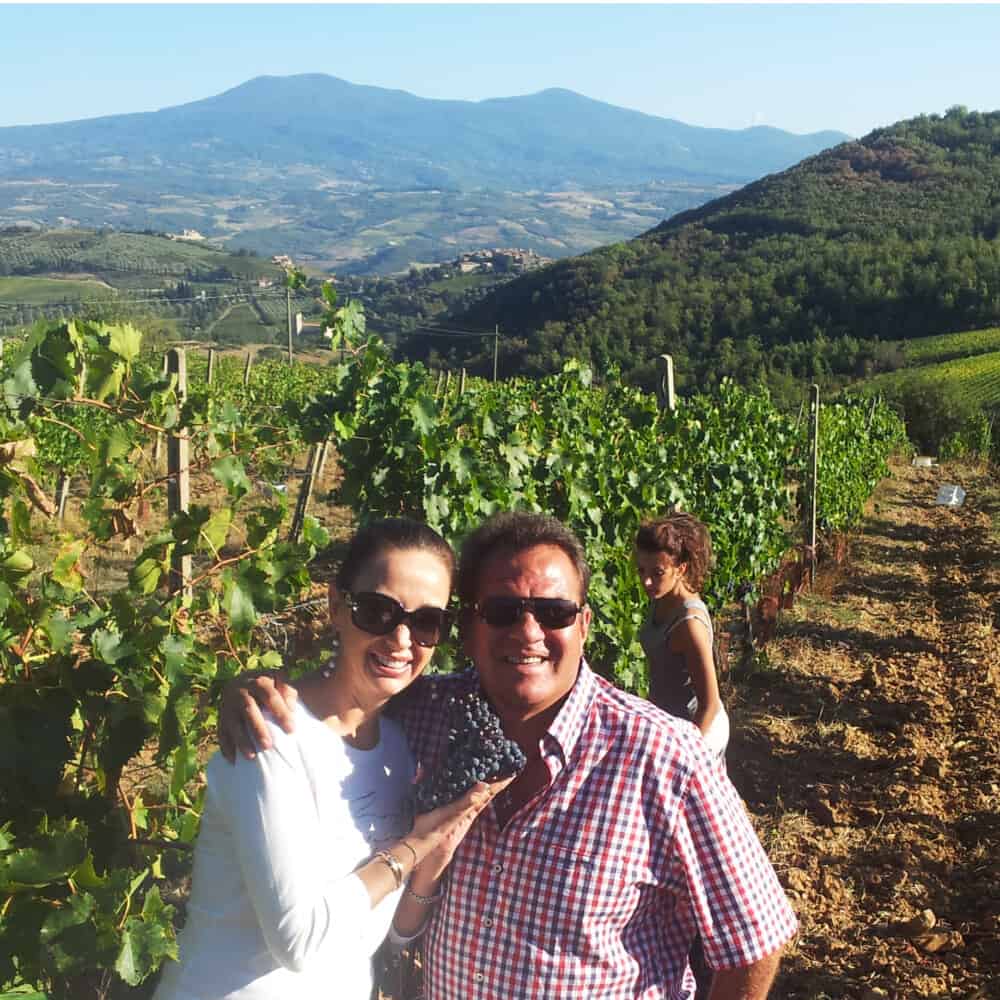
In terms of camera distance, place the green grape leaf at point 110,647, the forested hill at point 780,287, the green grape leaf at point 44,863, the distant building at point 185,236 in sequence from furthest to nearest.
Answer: the distant building at point 185,236 < the forested hill at point 780,287 < the green grape leaf at point 110,647 < the green grape leaf at point 44,863

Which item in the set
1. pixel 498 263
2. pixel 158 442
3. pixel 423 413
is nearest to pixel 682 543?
pixel 423 413

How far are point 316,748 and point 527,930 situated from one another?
471mm

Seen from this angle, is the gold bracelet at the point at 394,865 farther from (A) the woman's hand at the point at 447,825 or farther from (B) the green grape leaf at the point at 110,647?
(B) the green grape leaf at the point at 110,647

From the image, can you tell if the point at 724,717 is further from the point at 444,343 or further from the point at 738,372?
the point at 444,343

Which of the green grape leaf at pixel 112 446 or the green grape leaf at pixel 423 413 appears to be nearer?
the green grape leaf at pixel 112 446

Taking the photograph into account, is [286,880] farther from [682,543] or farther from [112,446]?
[682,543]

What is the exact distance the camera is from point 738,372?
44.2 meters

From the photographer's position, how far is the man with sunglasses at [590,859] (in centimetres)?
179

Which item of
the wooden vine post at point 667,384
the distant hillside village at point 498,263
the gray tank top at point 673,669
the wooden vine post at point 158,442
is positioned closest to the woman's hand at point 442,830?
the gray tank top at point 673,669

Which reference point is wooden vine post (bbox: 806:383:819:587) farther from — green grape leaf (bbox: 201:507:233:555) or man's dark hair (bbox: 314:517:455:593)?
man's dark hair (bbox: 314:517:455:593)

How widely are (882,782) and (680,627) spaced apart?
3176 millimetres

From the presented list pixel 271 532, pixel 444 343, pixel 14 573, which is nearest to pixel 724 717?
pixel 271 532

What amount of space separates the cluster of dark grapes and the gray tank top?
1.34 metres

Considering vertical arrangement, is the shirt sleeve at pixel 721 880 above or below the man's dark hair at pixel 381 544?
below
